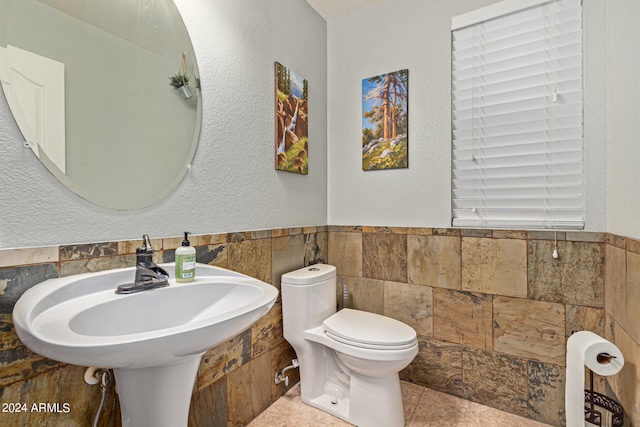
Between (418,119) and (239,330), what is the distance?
162cm

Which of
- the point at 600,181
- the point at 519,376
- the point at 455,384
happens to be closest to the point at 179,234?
the point at 455,384

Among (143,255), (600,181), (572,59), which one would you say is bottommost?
(143,255)

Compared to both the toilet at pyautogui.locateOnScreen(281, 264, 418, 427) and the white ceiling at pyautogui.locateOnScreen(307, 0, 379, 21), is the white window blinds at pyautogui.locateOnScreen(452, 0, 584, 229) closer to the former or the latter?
the white ceiling at pyautogui.locateOnScreen(307, 0, 379, 21)

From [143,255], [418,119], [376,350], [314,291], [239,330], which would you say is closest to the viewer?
[239,330]

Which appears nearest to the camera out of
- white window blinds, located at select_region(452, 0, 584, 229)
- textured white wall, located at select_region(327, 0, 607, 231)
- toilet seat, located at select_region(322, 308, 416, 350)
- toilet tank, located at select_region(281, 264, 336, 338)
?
toilet seat, located at select_region(322, 308, 416, 350)

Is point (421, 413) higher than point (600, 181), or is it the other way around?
point (600, 181)

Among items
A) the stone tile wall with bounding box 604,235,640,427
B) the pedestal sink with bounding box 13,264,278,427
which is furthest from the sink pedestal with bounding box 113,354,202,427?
the stone tile wall with bounding box 604,235,640,427

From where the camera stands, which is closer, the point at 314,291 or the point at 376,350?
the point at 376,350

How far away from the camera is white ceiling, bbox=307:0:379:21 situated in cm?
197

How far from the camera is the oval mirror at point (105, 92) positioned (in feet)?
2.76

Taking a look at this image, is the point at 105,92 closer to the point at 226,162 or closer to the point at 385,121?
the point at 226,162

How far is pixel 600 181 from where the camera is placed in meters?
1.44

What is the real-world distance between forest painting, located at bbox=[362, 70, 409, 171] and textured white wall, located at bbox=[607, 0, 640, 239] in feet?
3.08

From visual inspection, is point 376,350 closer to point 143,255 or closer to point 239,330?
point 239,330
